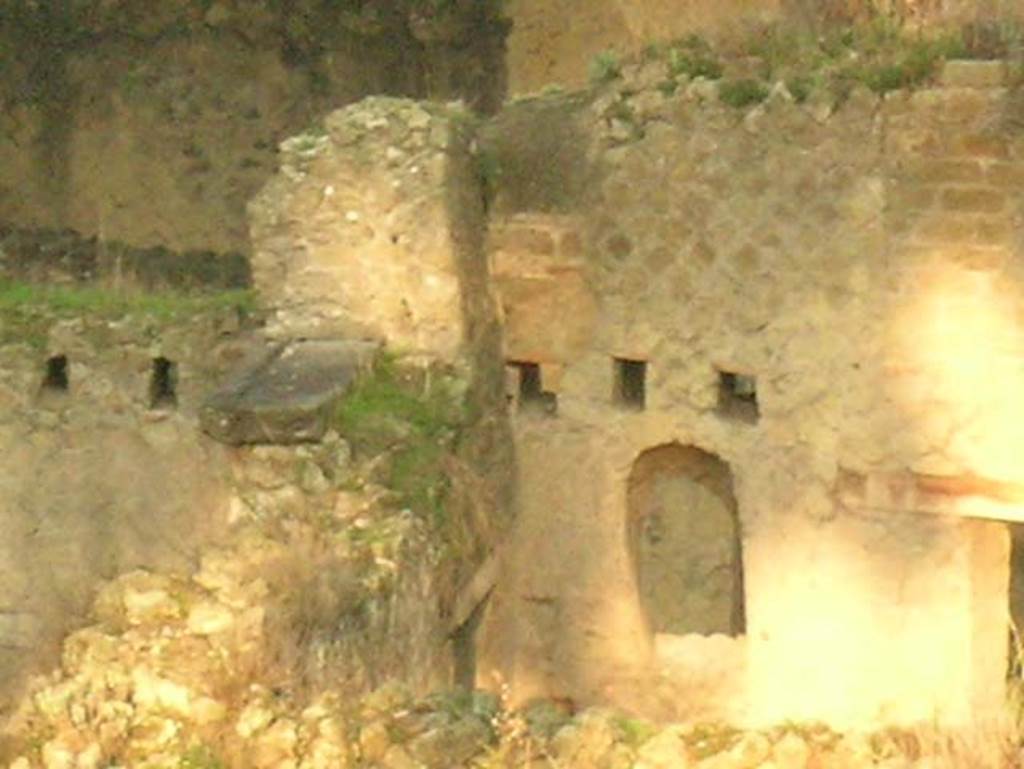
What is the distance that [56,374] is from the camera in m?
9.31

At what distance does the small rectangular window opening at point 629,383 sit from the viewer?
25.9 ft

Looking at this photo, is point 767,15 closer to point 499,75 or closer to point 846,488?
point 846,488

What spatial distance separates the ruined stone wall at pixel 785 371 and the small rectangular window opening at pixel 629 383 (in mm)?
25

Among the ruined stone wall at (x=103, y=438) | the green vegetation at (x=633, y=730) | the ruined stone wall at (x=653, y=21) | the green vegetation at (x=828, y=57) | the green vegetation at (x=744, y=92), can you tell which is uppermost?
the ruined stone wall at (x=653, y=21)

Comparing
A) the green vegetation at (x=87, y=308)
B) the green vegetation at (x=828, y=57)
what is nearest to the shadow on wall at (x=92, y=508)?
the green vegetation at (x=87, y=308)

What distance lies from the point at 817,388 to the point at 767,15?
1362mm

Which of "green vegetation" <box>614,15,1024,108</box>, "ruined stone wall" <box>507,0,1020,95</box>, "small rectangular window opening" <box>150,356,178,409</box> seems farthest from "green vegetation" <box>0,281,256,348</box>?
"green vegetation" <box>614,15,1024,108</box>

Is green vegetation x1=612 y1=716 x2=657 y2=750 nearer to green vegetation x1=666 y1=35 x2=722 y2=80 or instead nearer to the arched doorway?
green vegetation x1=666 y1=35 x2=722 y2=80

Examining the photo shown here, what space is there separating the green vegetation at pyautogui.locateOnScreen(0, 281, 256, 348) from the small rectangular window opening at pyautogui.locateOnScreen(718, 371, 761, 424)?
223cm

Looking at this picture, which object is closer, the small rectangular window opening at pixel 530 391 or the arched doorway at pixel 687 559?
the small rectangular window opening at pixel 530 391

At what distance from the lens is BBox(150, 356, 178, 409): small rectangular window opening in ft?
30.1

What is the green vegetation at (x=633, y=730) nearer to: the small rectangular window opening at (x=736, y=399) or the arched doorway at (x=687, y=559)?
the small rectangular window opening at (x=736, y=399)

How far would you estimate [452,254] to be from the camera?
772 cm

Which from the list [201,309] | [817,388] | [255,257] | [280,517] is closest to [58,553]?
[201,309]
